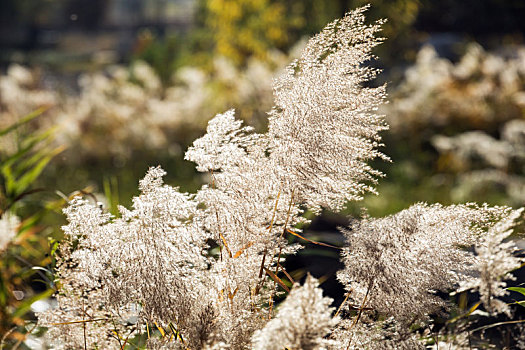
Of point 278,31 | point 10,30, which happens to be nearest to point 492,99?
point 278,31

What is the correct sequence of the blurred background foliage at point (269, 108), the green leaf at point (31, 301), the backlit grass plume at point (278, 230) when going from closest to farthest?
the backlit grass plume at point (278, 230) → the green leaf at point (31, 301) → the blurred background foliage at point (269, 108)

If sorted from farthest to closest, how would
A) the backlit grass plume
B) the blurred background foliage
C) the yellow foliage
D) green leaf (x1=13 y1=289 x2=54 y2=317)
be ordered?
the yellow foliage, the blurred background foliage, green leaf (x1=13 y1=289 x2=54 y2=317), the backlit grass plume

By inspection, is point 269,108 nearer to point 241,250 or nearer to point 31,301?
point 31,301

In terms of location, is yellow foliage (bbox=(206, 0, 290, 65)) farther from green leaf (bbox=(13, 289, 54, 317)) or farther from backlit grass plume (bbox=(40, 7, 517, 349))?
backlit grass plume (bbox=(40, 7, 517, 349))

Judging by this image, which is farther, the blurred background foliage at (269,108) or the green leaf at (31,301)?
the blurred background foliage at (269,108)

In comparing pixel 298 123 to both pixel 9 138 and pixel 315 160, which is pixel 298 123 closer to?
pixel 315 160

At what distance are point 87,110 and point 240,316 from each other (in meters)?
5.63

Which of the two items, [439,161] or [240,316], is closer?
[240,316]

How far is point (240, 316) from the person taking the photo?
742mm

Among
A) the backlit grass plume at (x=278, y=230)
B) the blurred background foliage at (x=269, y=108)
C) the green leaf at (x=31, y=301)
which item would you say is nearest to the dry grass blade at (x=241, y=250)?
the backlit grass plume at (x=278, y=230)

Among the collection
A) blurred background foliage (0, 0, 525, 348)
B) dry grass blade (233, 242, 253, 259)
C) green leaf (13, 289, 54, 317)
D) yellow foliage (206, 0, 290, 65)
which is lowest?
dry grass blade (233, 242, 253, 259)

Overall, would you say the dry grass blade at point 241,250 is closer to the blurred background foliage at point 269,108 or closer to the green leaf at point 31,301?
the green leaf at point 31,301

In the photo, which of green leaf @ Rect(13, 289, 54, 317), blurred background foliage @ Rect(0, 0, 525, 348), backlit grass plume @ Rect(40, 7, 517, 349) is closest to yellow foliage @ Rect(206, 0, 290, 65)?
blurred background foliage @ Rect(0, 0, 525, 348)

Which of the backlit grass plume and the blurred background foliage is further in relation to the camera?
the blurred background foliage
